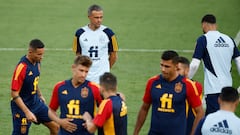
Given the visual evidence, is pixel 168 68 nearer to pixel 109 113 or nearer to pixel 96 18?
pixel 109 113

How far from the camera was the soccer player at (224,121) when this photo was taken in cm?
882

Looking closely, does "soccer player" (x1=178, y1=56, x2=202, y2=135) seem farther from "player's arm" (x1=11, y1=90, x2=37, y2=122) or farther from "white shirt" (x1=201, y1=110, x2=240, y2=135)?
"player's arm" (x1=11, y1=90, x2=37, y2=122)

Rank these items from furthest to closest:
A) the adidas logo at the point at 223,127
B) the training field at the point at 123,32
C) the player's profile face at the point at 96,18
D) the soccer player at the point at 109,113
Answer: the training field at the point at 123,32 → the player's profile face at the point at 96,18 → the soccer player at the point at 109,113 → the adidas logo at the point at 223,127

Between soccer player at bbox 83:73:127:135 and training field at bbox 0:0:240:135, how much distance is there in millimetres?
4487

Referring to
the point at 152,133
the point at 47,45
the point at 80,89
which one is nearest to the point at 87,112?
the point at 80,89

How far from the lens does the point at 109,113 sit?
9.75m

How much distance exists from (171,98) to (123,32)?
11.5 m

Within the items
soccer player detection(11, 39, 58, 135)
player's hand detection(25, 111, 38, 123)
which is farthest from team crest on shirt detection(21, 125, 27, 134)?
player's hand detection(25, 111, 38, 123)

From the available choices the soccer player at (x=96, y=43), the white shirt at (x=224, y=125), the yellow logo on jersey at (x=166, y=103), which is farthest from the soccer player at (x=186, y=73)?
the soccer player at (x=96, y=43)

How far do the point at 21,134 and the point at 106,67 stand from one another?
2153 millimetres

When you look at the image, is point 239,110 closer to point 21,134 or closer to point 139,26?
point 21,134

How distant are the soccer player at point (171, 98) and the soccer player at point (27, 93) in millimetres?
2222

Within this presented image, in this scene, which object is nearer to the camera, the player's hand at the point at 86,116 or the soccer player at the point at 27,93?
the player's hand at the point at 86,116

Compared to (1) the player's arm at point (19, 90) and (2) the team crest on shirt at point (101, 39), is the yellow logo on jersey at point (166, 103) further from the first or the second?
(2) the team crest on shirt at point (101, 39)
